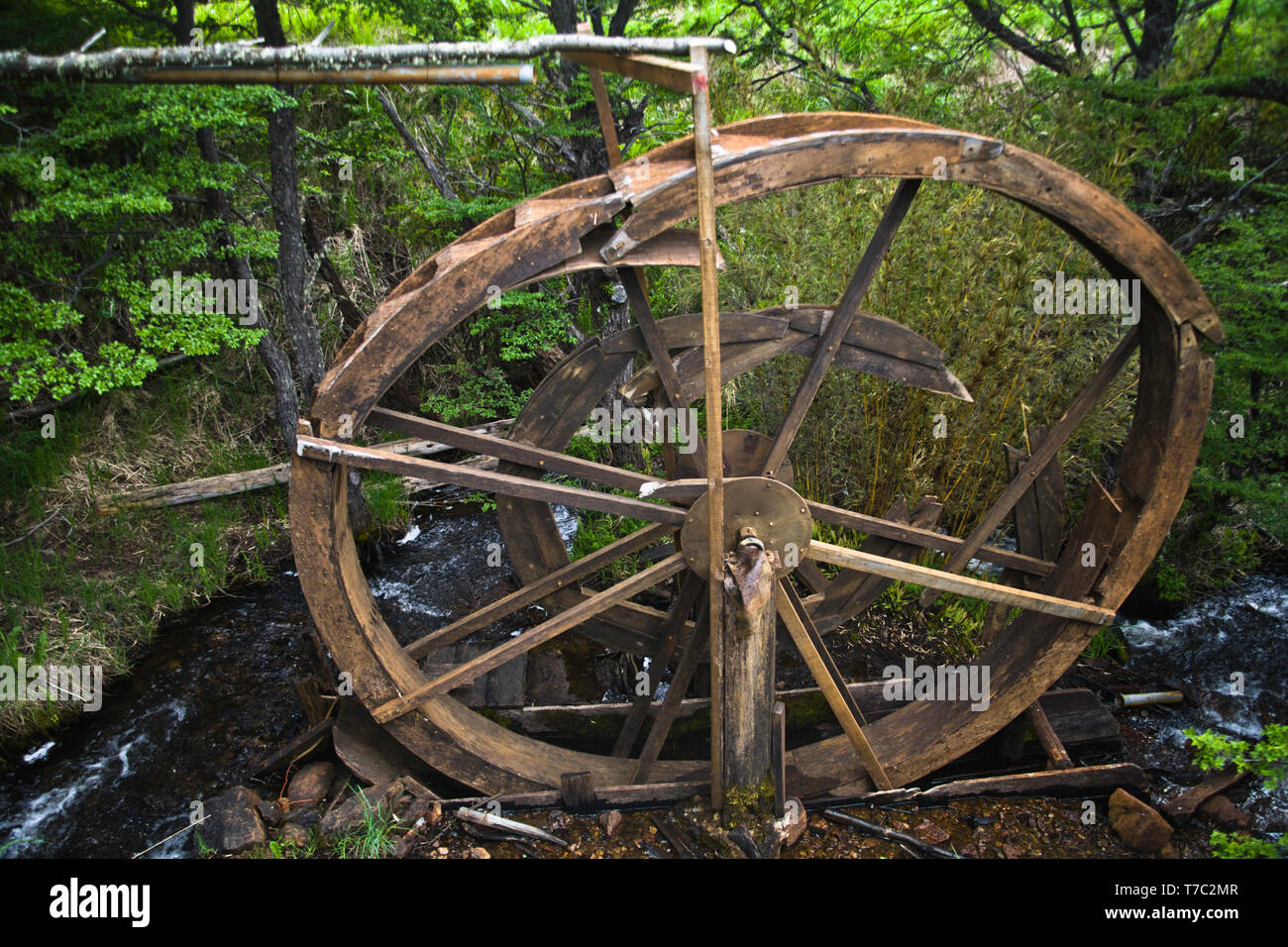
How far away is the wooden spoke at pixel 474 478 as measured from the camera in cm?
290

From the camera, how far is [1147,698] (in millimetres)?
4191

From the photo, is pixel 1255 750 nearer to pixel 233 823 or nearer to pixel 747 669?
pixel 747 669

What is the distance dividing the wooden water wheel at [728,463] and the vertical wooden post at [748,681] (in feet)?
0.60

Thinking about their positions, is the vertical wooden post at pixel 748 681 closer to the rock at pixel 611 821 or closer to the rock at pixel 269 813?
the rock at pixel 611 821

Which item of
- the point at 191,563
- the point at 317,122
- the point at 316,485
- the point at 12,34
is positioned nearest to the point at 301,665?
the point at 191,563

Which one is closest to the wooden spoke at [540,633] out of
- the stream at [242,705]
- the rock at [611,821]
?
the rock at [611,821]

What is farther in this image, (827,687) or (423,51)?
(827,687)

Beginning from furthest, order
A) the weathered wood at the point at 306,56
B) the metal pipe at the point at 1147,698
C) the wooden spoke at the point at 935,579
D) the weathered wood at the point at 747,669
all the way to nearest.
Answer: the metal pipe at the point at 1147,698
the wooden spoke at the point at 935,579
the weathered wood at the point at 747,669
the weathered wood at the point at 306,56

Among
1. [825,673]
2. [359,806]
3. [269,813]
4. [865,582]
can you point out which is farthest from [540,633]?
[865,582]

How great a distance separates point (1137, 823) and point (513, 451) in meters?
3.09

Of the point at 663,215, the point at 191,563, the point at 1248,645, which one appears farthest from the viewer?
the point at 191,563

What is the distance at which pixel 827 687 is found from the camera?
3.16m

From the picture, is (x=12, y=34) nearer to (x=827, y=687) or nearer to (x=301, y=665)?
(x=301, y=665)

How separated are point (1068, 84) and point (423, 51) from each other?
12.6 ft
